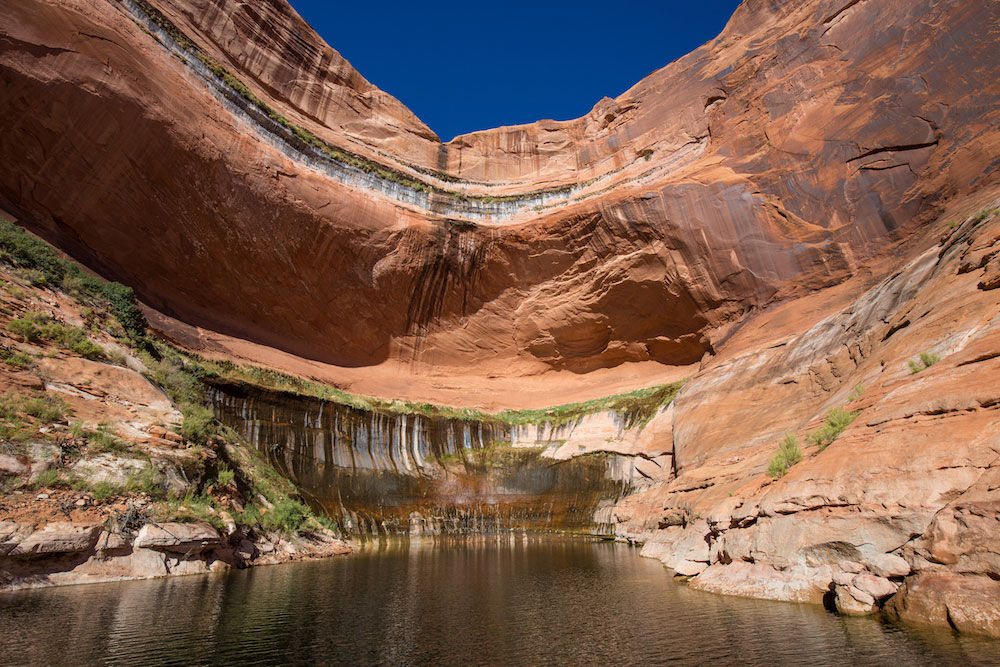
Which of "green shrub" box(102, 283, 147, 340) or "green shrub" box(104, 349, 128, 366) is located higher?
"green shrub" box(102, 283, 147, 340)

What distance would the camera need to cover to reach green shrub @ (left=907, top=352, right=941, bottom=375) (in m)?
9.46

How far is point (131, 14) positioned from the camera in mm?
25047

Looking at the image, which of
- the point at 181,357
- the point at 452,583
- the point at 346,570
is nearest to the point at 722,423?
the point at 452,583

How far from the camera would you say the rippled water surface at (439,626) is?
5895 millimetres

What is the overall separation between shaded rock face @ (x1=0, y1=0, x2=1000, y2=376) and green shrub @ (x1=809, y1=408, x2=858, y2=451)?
16327mm

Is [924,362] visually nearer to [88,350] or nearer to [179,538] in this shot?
[179,538]

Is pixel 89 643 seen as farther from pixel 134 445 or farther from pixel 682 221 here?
pixel 682 221

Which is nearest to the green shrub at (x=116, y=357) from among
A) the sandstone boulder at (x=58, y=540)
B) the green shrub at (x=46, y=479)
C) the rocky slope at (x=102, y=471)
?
the rocky slope at (x=102, y=471)

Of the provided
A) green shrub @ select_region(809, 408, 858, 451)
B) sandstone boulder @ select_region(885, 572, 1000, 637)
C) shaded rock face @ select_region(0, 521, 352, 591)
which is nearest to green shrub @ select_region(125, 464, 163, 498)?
shaded rock face @ select_region(0, 521, 352, 591)

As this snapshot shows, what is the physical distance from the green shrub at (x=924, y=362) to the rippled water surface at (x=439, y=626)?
5105 mm

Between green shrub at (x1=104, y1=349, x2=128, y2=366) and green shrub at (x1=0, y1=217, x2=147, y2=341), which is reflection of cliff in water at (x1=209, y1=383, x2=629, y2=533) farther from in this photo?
green shrub at (x1=104, y1=349, x2=128, y2=366)

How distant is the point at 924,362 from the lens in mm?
9656

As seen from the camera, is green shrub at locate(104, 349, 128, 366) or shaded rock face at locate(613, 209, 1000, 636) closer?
shaded rock face at locate(613, 209, 1000, 636)

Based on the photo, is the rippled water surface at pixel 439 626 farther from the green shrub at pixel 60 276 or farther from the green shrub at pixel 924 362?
the green shrub at pixel 60 276
